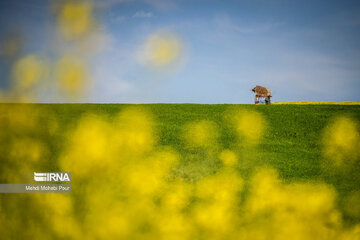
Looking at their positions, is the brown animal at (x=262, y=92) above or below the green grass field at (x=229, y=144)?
above

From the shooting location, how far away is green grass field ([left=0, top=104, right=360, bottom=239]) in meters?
9.11

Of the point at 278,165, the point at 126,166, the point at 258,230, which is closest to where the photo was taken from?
the point at 258,230

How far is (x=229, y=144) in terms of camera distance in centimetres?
1264

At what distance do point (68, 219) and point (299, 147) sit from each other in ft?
35.0

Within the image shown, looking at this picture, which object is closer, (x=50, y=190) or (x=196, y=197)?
(x=50, y=190)

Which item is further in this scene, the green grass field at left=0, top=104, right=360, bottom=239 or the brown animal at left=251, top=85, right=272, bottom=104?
the brown animal at left=251, top=85, right=272, bottom=104

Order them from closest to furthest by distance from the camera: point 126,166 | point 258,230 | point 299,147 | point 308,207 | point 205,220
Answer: point 258,230, point 205,220, point 308,207, point 126,166, point 299,147

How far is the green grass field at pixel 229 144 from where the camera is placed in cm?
911

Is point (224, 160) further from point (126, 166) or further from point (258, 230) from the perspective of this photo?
point (258, 230)

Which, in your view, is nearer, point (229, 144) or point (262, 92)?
point (229, 144)

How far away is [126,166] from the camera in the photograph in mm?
9453

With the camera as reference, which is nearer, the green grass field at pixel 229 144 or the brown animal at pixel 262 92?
the green grass field at pixel 229 144

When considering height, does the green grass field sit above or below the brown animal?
below

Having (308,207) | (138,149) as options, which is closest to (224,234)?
(308,207)
